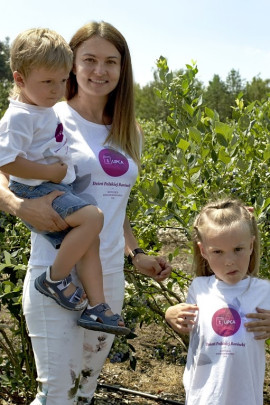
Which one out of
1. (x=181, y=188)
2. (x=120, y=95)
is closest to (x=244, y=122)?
(x=181, y=188)

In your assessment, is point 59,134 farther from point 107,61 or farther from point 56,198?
point 107,61

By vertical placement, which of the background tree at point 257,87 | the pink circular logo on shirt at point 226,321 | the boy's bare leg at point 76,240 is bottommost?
the pink circular logo on shirt at point 226,321

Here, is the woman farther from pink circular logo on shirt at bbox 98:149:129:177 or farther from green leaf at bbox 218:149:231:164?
green leaf at bbox 218:149:231:164

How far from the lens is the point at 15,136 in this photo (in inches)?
90.8

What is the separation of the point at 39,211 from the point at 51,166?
6.5 inches

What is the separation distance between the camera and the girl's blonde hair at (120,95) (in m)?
2.72

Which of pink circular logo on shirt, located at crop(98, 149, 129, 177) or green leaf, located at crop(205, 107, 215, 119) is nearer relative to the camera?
pink circular logo on shirt, located at crop(98, 149, 129, 177)

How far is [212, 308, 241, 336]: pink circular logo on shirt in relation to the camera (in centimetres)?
232

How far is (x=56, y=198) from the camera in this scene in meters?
2.38

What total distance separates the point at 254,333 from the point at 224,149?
99cm

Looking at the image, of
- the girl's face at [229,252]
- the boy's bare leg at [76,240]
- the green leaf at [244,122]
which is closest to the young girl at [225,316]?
the girl's face at [229,252]

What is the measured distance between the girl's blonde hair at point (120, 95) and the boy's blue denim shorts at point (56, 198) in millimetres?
365

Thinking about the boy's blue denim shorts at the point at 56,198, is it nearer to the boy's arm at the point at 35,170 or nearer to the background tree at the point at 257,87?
the boy's arm at the point at 35,170

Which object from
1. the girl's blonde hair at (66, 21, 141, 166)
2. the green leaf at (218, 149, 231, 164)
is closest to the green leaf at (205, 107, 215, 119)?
the green leaf at (218, 149, 231, 164)
